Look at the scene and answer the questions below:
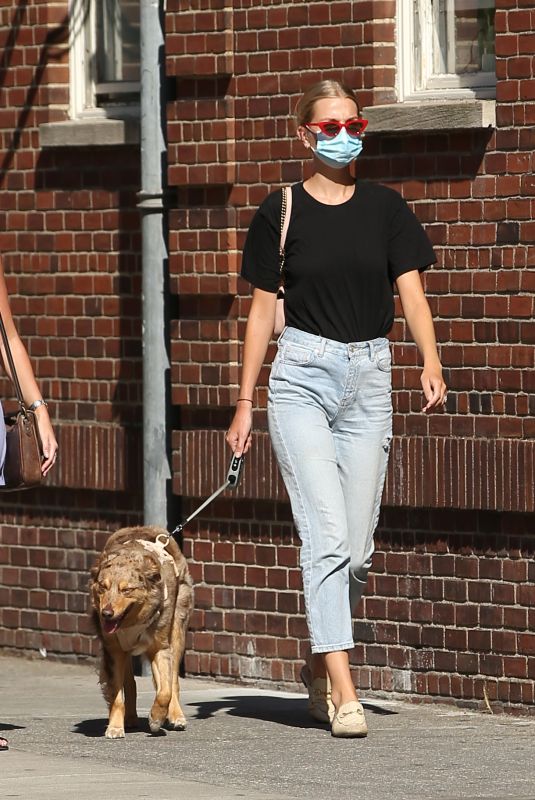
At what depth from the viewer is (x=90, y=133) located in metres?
10.7

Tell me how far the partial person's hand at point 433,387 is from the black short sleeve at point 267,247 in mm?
649

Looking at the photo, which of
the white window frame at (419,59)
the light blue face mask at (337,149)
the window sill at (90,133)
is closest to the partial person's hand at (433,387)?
the light blue face mask at (337,149)

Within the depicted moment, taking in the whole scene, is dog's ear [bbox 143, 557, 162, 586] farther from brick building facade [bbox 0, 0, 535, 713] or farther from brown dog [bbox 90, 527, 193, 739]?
brick building facade [bbox 0, 0, 535, 713]

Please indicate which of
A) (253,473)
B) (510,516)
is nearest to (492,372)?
(510,516)

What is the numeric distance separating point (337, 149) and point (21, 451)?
1.59 m

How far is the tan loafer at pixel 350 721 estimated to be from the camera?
7.67 meters

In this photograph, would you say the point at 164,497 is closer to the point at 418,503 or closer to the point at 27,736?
the point at 418,503

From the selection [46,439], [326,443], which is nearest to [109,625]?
[46,439]

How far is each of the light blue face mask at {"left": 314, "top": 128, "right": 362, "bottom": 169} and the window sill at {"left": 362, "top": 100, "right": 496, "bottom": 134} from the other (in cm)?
128

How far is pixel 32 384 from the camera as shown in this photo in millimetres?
7680

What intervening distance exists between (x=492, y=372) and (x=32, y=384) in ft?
7.35

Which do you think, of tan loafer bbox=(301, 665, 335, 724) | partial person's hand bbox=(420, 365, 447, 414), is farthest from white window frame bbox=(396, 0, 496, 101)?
tan loafer bbox=(301, 665, 335, 724)

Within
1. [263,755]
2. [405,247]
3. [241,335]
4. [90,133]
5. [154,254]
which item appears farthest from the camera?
[90,133]

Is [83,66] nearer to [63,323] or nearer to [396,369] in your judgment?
[63,323]
